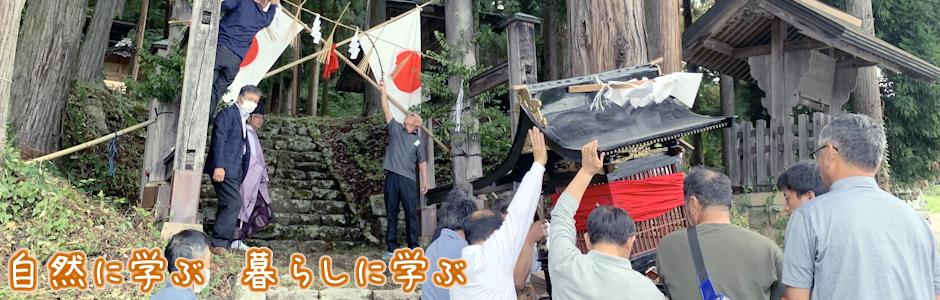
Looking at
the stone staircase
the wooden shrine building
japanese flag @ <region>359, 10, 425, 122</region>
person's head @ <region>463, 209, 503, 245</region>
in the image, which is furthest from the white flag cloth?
the stone staircase

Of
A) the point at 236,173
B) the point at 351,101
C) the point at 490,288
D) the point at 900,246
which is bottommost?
the point at 490,288

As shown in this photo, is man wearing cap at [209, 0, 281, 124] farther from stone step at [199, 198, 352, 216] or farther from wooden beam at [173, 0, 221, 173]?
stone step at [199, 198, 352, 216]

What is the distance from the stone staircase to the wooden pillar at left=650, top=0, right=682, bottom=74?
5.00 metres

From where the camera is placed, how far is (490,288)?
3461 mm

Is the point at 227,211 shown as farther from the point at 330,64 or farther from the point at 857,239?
the point at 857,239

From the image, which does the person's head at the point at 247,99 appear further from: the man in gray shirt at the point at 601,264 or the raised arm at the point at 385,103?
the man in gray shirt at the point at 601,264

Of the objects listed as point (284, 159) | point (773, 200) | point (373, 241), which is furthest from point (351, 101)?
point (773, 200)

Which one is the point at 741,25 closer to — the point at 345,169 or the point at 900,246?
the point at 345,169

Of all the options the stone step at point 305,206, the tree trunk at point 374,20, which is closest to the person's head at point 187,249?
the stone step at point 305,206

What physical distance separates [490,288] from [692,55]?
8.59m

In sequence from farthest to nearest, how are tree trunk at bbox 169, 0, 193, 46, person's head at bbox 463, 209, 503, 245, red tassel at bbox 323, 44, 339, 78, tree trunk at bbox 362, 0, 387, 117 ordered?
tree trunk at bbox 362, 0, 387, 117 → red tassel at bbox 323, 44, 339, 78 → tree trunk at bbox 169, 0, 193, 46 → person's head at bbox 463, 209, 503, 245

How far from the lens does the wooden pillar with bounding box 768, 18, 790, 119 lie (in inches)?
379

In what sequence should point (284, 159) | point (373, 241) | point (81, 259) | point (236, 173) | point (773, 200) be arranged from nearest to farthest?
point (81, 259), point (236, 173), point (773, 200), point (373, 241), point (284, 159)

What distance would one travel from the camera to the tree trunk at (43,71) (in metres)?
8.60
